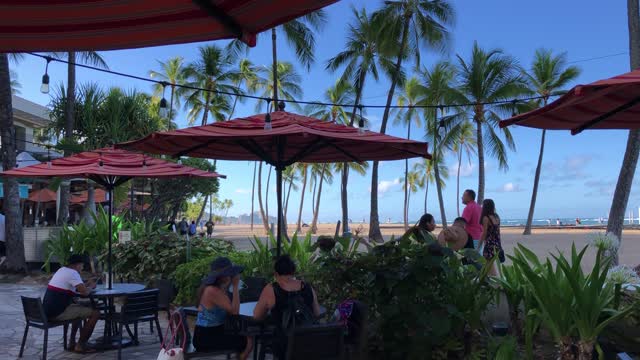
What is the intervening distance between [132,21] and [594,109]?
124 inches

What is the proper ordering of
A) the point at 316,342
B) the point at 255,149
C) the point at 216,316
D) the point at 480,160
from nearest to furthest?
1. the point at 316,342
2. the point at 216,316
3. the point at 255,149
4. the point at 480,160

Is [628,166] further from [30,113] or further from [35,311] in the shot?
[30,113]

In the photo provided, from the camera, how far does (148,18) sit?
2611 millimetres

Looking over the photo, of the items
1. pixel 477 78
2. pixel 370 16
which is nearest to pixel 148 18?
pixel 370 16

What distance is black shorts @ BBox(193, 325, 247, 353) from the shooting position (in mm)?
4348

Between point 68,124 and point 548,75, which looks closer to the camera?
point 68,124

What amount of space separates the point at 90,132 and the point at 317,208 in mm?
47166

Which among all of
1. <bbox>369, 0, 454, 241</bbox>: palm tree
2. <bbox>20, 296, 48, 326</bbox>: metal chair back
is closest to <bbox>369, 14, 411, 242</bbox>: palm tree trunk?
<bbox>369, 0, 454, 241</bbox>: palm tree

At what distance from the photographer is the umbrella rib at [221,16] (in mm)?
2471

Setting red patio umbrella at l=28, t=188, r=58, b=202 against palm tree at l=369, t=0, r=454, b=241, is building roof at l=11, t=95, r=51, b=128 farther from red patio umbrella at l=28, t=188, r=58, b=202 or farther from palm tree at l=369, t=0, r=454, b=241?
palm tree at l=369, t=0, r=454, b=241

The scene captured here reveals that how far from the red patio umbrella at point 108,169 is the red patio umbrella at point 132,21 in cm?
369

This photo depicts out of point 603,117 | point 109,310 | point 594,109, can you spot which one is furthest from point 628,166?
point 109,310

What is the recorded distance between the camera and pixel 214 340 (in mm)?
4375

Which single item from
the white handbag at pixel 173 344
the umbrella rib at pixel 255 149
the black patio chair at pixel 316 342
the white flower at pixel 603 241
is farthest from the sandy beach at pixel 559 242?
the white handbag at pixel 173 344
